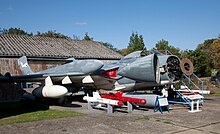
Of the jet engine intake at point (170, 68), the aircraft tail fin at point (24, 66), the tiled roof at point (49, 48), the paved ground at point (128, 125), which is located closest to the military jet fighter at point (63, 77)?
the aircraft tail fin at point (24, 66)

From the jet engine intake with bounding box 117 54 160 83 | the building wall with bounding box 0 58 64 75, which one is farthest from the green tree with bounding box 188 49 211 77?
the jet engine intake with bounding box 117 54 160 83

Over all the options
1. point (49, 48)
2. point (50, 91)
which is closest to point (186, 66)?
point (50, 91)

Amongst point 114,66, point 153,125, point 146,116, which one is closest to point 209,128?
point 153,125

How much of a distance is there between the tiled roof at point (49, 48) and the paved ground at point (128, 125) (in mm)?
9709

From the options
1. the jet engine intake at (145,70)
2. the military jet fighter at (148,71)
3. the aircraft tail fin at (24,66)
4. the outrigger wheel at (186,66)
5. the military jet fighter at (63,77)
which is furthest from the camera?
the aircraft tail fin at (24,66)

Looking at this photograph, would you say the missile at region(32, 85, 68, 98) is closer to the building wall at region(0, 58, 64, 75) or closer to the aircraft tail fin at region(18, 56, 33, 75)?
the aircraft tail fin at region(18, 56, 33, 75)

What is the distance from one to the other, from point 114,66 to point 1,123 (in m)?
6.49

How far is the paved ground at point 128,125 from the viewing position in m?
7.47

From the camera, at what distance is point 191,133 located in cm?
707

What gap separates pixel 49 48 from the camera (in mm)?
20141

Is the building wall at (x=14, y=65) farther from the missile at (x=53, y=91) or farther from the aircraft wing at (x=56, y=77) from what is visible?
the missile at (x=53, y=91)

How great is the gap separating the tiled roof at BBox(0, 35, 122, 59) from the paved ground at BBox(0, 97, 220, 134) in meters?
9.71

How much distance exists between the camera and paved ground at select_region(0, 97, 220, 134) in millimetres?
7469

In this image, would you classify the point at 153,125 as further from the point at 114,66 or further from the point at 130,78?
the point at 114,66
